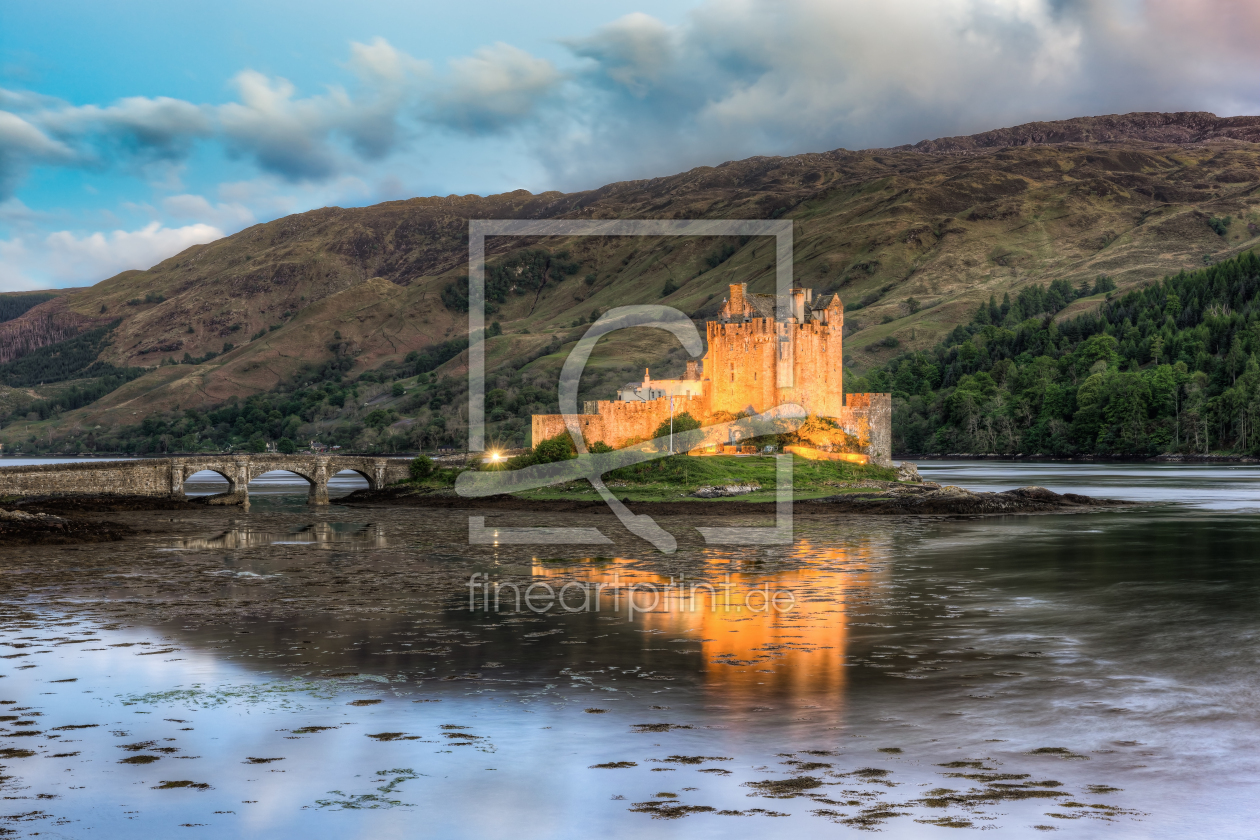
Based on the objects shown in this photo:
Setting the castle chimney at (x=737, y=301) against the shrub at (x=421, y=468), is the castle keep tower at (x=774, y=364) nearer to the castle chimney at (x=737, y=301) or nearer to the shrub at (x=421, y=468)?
the castle chimney at (x=737, y=301)

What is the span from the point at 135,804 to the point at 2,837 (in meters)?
1.66

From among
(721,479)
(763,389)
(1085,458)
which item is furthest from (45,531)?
(1085,458)

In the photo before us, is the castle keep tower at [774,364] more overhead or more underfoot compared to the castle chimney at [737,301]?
more underfoot

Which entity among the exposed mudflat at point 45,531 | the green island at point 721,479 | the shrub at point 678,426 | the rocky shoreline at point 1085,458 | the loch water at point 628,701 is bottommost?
the loch water at point 628,701

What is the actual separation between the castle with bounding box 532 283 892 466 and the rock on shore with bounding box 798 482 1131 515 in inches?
408

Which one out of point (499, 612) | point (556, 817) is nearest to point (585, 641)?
point (499, 612)

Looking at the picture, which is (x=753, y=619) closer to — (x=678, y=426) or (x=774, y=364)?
(x=678, y=426)

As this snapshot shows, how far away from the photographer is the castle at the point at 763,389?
3273 inches

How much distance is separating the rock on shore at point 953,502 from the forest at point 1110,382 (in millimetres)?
78855

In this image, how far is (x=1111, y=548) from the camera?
163ft

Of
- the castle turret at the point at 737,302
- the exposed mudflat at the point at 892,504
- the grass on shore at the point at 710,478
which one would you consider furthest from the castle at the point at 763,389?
the exposed mudflat at the point at 892,504

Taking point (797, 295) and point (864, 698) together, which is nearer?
point (864, 698)

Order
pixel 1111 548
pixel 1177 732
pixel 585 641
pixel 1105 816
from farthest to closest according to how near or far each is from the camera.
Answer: pixel 1111 548, pixel 585 641, pixel 1177 732, pixel 1105 816

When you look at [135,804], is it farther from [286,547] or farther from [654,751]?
[286,547]
